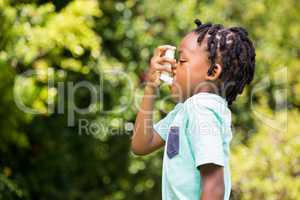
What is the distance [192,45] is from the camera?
2.49 m

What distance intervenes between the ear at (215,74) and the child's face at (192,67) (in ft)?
0.04

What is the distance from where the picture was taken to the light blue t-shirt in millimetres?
2283

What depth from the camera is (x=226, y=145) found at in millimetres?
2391

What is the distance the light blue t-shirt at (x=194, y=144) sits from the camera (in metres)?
2.28

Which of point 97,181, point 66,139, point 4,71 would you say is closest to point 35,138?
point 66,139

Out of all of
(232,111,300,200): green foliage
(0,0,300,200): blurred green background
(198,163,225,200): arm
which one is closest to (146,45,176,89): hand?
(198,163,225,200): arm

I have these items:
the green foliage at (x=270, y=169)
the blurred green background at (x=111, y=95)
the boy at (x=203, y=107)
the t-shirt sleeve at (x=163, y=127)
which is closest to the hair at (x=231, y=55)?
the boy at (x=203, y=107)

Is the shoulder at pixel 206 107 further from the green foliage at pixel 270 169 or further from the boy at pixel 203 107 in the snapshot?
the green foliage at pixel 270 169

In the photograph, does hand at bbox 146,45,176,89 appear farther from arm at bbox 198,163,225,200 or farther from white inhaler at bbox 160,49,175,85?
arm at bbox 198,163,225,200

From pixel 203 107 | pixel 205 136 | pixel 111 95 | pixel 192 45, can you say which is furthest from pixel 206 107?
pixel 111 95

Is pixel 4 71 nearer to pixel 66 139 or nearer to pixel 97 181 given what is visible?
pixel 66 139

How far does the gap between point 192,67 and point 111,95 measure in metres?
3.44

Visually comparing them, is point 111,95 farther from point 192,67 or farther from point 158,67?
point 192,67

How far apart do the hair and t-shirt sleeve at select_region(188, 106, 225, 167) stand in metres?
0.16
